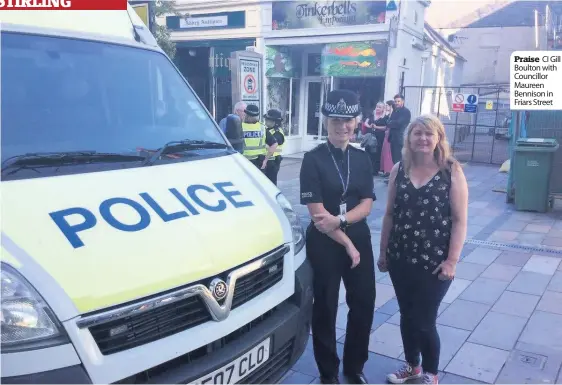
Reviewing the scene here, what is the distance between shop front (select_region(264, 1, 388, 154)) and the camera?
515 inches

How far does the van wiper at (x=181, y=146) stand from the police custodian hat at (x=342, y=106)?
789mm

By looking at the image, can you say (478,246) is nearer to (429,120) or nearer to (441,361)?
(441,361)

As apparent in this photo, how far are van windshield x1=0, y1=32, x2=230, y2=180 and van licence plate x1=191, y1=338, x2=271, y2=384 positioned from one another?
3.74ft

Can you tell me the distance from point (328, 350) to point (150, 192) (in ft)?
5.14

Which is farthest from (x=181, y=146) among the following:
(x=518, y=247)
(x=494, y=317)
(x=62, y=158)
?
(x=518, y=247)

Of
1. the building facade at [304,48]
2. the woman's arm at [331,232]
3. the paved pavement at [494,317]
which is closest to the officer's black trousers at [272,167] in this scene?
the paved pavement at [494,317]

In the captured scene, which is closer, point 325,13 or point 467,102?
point 325,13

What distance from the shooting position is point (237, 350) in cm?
222

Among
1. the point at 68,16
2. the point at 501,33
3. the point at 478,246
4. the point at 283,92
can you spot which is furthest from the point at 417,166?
the point at 501,33

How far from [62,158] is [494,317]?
367cm

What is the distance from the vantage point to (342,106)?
2.82m

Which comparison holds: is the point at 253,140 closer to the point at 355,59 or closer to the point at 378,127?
the point at 378,127

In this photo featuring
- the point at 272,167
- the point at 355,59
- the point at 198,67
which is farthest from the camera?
the point at 198,67

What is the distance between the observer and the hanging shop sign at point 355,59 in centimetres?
1303
